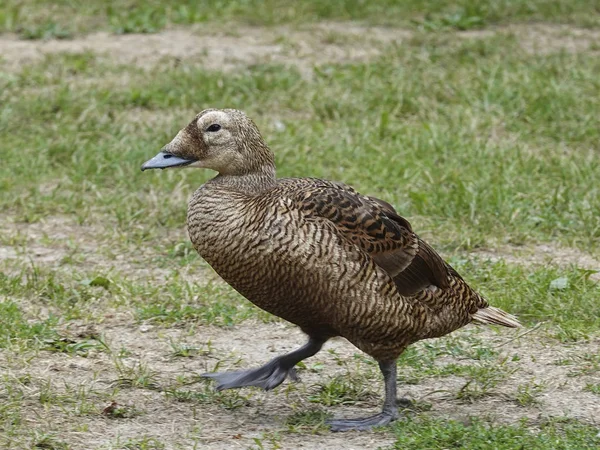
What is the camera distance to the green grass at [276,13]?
1080 cm

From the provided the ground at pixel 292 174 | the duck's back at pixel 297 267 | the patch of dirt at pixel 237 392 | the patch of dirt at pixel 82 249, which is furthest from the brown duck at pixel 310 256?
the patch of dirt at pixel 82 249

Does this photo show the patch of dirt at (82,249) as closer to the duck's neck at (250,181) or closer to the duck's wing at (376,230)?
the duck's neck at (250,181)

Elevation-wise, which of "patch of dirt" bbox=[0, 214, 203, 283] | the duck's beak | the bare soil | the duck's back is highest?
the duck's beak

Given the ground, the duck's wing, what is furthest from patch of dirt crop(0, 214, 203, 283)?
the duck's wing

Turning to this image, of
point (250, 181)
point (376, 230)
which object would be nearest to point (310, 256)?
point (376, 230)

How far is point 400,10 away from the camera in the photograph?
11.2 metres

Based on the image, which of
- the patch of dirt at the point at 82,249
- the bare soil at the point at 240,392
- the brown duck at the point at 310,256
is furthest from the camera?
the patch of dirt at the point at 82,249

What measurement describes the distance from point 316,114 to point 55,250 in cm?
272

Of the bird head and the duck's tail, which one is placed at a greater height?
the bird head

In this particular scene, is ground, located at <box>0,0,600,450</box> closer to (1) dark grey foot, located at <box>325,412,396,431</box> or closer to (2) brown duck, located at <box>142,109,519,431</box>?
(1) dark grey foot, located at <box>325,412,396,431</box>

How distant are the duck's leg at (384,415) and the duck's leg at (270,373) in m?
0.36

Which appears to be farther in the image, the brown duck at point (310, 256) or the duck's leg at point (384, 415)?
the duck's leg at point (384, 415)

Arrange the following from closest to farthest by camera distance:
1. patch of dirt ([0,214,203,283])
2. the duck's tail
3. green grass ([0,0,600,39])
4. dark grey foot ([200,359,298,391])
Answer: dark grey foot ([200,359,298,391]) < the duck's tail < patch of dirt ([0,214,203,283]) < green grass ([0,0,600,39])

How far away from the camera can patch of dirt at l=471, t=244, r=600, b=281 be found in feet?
21.7
